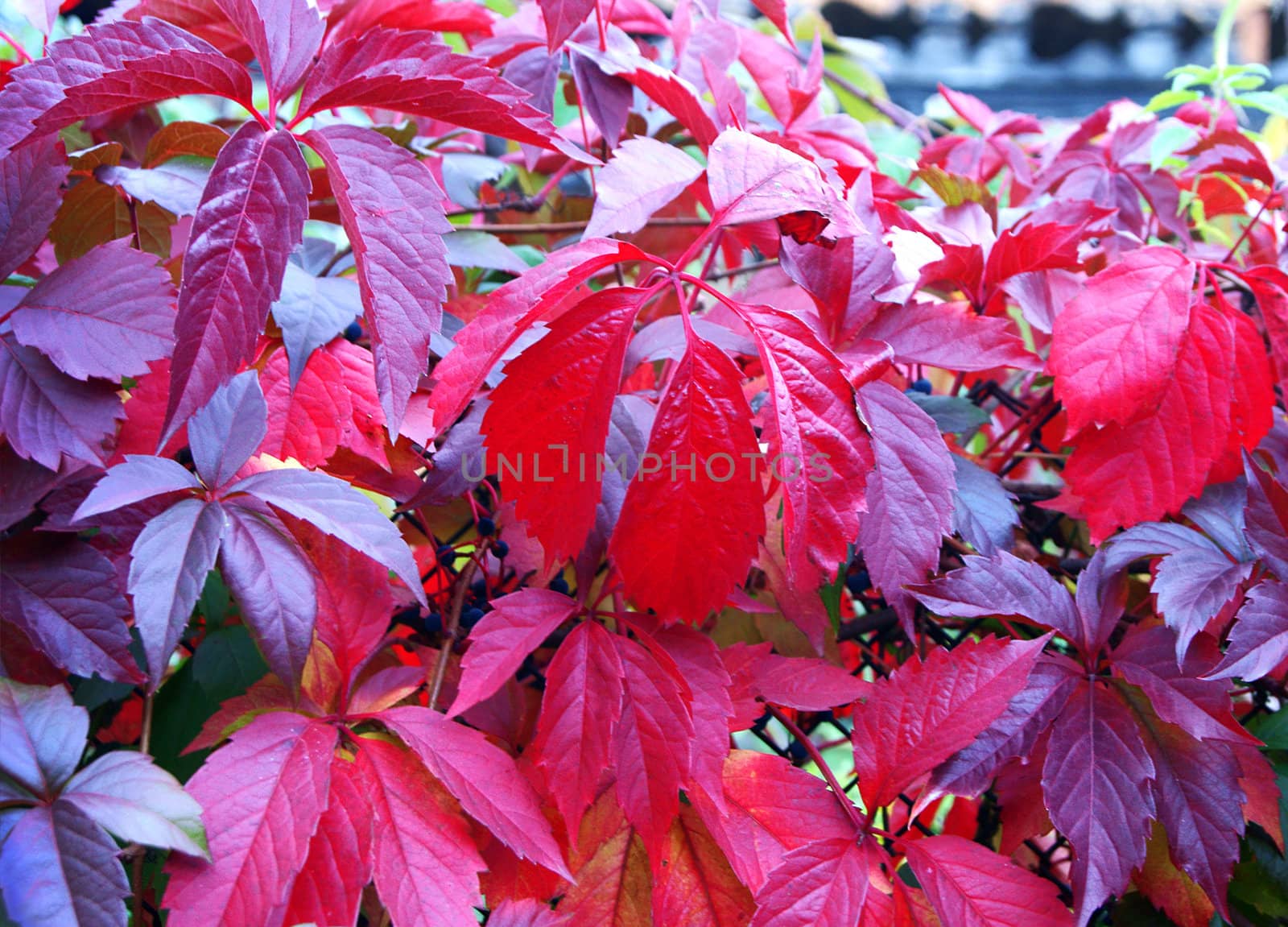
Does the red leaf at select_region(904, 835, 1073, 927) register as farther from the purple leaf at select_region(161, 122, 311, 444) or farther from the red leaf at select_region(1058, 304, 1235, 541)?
the purple leaf at select_region(161, 122, 311, 444)

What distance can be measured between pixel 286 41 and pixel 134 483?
0.26m

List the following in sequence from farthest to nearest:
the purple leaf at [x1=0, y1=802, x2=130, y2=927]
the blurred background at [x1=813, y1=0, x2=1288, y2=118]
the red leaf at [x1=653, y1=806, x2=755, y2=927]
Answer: the blurred background at [x1=813, y1=0, x2=1288, y2=118], the red leaf at [x1=653, y1=806, x2=755, y2=927], the purple leaf at [x1=0, y1=802, x2=130, y2=927]

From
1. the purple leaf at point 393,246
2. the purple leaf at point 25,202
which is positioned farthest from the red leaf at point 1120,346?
the purple leaf at point 25,202

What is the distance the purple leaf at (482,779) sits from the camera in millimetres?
459

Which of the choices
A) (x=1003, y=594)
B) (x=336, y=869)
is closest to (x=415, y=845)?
(x=336, y=869)

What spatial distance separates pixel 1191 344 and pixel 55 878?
0.71 meters

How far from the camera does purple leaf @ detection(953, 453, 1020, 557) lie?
1.83 ft

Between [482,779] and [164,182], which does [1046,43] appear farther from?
[482,779]

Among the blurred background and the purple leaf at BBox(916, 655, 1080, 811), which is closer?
the purple leaf at BBox(916, 655, 1080, 811)

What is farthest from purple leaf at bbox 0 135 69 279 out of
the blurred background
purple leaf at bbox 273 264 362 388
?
the blurred background

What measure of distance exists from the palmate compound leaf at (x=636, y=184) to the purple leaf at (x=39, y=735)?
14.3 inches

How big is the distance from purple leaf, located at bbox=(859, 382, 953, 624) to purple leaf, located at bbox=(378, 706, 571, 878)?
0.23 m

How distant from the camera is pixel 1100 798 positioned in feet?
1.61

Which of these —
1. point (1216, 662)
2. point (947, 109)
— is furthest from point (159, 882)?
point (947, 109)
